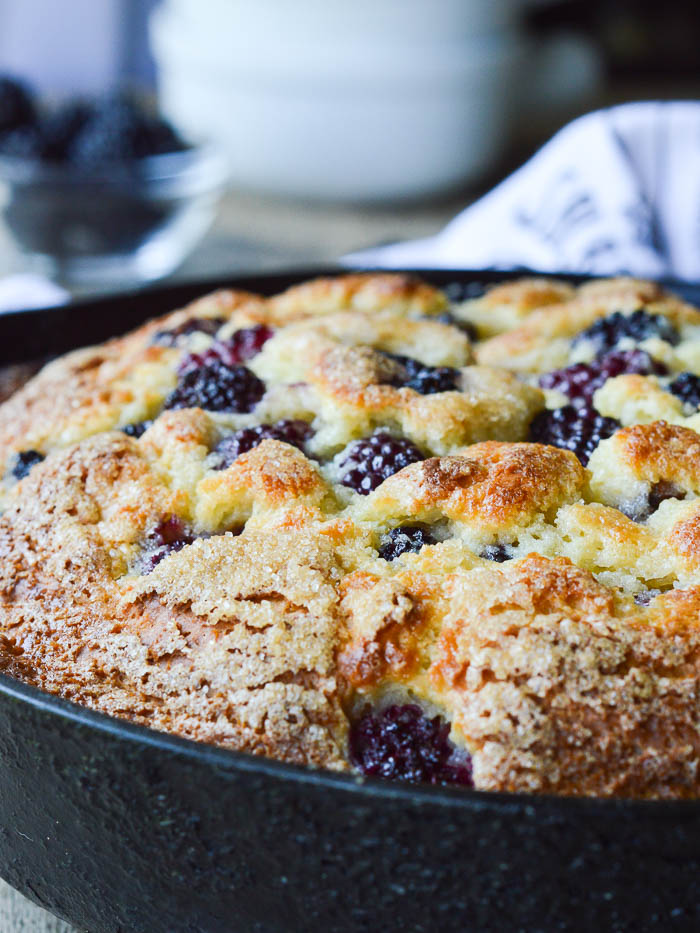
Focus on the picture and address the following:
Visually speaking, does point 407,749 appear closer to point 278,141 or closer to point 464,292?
point 464,292

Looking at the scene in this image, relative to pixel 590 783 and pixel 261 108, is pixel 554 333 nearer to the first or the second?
pixel 590 783

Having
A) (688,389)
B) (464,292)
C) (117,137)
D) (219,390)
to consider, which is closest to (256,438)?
(219,390)

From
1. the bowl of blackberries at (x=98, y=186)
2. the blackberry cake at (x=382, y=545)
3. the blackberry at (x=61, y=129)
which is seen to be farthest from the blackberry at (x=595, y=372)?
the blackberry at (x=61, y=129)

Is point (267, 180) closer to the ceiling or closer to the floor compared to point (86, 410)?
closer to the floor

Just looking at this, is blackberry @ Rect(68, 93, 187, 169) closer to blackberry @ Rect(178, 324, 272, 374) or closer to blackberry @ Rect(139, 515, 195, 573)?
blackberry @ Rect(178, 324, 272, 374)

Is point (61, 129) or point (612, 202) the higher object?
point (61, 129)

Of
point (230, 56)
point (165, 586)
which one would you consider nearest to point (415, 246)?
point (230, 56)

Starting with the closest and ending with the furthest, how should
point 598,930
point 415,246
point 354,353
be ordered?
point 598,930 < point 354,353 < point 415,246
